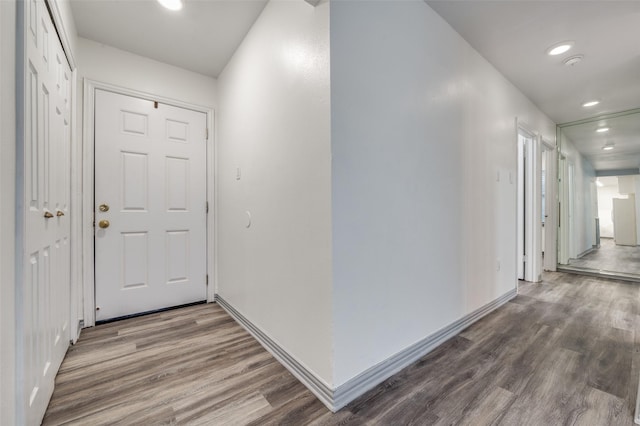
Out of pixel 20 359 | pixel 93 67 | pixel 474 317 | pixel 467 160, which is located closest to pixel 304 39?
pixel 467 160

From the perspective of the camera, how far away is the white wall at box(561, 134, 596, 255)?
452cm

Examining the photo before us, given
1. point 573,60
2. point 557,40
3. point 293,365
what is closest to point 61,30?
point 293,365

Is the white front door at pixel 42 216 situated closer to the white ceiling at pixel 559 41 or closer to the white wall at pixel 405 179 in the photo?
the white wall at pixel 405 179

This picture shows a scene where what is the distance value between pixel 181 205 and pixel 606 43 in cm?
418

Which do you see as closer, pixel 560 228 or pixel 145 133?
pixel 145 133

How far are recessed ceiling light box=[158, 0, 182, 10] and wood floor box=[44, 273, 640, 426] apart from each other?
2.49m

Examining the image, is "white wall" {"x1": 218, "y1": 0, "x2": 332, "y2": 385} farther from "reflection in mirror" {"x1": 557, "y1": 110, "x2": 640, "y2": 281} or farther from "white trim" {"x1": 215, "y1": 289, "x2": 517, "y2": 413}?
"reflection in mirror" {"x1": 557, "y1": 110, "x2": 640, "y2": 281}

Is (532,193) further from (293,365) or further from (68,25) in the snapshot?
(68,25)

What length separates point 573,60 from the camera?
2486mm

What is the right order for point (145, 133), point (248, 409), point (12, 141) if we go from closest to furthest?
point (12, 141)
point (248, 409)
point (145, 133)

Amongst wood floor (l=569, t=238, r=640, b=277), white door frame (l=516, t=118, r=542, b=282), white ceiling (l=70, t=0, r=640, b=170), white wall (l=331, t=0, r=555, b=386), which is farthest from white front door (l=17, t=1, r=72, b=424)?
wood floor (l=569, t=238, r=640, b=277)

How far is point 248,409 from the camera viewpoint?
1311mm

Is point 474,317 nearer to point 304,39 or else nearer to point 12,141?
point 304,39

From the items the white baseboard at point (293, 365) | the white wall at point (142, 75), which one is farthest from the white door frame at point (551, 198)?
the white wall at point (142, 75)
